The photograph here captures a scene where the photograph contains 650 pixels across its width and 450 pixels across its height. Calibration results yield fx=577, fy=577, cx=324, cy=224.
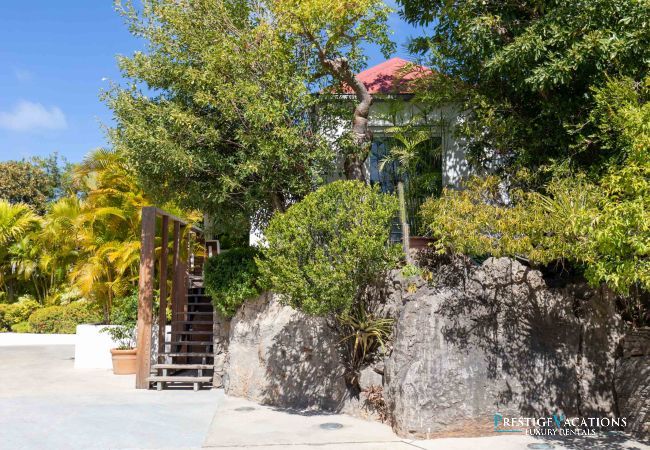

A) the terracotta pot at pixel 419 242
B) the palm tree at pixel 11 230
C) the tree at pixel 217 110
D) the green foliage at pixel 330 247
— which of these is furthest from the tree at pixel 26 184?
the terracotta pot at pixel 419 242

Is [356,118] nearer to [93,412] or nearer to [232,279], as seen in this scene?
[232,279]

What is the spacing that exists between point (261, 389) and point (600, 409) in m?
5.11

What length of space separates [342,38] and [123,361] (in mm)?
7922

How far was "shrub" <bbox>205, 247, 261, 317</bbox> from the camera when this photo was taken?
9.91 meters

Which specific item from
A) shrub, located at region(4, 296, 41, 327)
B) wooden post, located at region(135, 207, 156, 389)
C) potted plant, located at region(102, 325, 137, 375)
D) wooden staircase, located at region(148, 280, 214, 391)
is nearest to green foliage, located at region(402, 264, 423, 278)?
wooden staircase, located at region(148, 280, 214, 391)

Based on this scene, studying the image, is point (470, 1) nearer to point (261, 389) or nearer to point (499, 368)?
point (499, 368)

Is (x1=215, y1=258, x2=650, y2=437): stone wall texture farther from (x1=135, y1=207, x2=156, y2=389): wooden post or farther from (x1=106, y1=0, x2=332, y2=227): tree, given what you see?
(x1=135, y1=207, x2=156, y2=389): wooden post

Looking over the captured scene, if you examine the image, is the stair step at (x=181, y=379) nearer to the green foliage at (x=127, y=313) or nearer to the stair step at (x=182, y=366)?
the stair step at (x=182, y=366)

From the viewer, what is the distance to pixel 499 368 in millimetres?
7719

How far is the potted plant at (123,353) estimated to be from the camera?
1216 centimetres

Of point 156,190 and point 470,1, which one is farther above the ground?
point 470,1

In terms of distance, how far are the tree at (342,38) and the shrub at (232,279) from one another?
241 centimetres

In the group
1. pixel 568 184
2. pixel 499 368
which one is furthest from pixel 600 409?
pixel 568 184

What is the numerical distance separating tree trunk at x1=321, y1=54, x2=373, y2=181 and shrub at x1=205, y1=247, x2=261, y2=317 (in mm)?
2301
